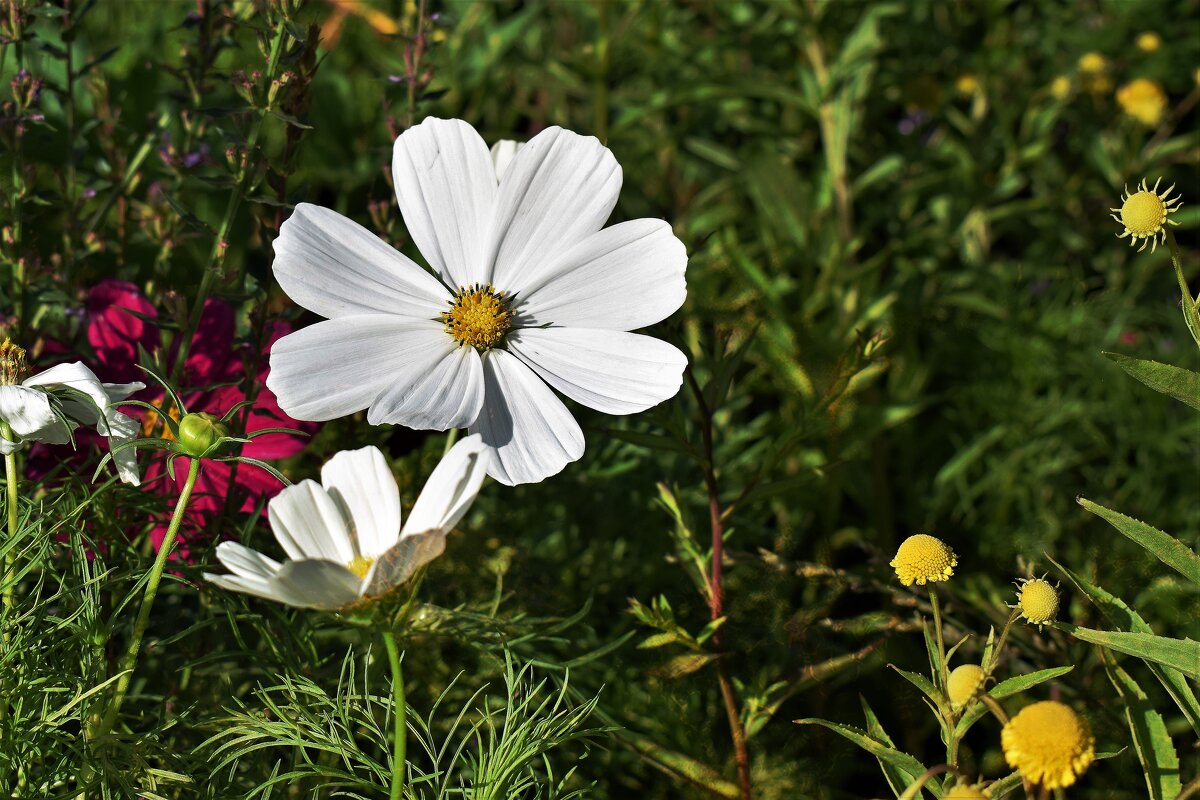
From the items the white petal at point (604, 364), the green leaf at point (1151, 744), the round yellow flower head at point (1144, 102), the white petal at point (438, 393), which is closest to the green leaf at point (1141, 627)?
the green leaf at point (1151, 744)

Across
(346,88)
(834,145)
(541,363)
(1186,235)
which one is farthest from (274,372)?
(1186,235)

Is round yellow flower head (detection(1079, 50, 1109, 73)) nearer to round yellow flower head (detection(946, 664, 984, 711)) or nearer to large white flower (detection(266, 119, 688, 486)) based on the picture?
large white flower (detection(266, 119, 688, 486))

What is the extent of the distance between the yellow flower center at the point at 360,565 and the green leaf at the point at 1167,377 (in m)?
0.41

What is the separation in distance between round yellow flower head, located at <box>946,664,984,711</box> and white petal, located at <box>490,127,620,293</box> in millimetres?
345

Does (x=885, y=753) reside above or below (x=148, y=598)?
above

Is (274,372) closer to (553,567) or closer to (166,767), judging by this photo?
(166,767)

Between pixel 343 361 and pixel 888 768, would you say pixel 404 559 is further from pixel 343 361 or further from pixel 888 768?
pixel 888 768

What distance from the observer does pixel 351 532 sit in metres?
0.63

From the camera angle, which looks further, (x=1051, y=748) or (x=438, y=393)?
(x=438, y=393)

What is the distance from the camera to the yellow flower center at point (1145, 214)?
23.5 inches

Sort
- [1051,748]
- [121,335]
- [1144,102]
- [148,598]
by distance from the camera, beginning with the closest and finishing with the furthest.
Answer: [1051,748]
[148,598]
[121,335]
[1144,102]

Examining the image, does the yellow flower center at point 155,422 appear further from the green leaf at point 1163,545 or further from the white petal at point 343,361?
A: the green leaf at point 1163,545

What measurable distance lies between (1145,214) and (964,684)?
263mm

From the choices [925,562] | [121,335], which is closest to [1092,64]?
[925,562]
